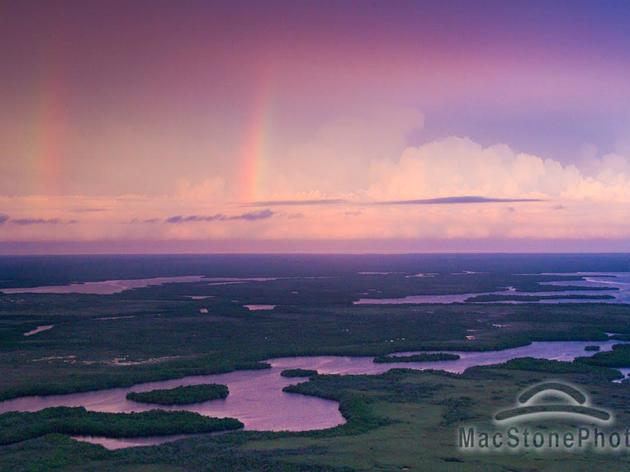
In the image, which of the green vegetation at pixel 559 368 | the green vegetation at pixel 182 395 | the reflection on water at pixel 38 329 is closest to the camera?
the green vegetation at pixel 182 395

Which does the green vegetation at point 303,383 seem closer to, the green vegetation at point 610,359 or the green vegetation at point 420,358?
the green vegetation at point 610,359

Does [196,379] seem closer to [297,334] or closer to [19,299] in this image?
[297,334]

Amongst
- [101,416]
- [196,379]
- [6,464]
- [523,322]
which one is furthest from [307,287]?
[6,464]

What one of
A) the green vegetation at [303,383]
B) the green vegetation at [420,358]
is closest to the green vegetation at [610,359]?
the green vegetation at [303,383]
